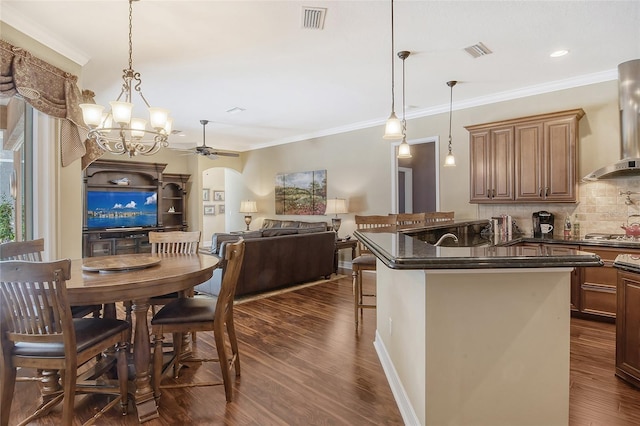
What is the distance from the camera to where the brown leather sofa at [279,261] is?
4633mm

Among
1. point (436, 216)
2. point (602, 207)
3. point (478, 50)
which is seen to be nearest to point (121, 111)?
point (478, 50)

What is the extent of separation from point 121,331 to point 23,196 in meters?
2.08

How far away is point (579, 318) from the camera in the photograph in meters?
3.74

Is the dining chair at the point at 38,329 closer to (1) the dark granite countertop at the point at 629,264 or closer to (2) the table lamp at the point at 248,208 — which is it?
(1) the dark granite countertop at the point at 629,264

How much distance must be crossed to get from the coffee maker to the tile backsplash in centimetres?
16

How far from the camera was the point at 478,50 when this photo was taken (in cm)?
348

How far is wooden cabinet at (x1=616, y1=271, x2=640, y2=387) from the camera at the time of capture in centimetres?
226

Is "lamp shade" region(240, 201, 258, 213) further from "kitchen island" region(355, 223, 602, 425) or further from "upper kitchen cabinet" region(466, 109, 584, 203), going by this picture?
"kitchen island" region(355, 223, 602, 425)

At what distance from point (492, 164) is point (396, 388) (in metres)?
3.47

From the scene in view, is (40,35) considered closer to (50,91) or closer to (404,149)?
(50,91)

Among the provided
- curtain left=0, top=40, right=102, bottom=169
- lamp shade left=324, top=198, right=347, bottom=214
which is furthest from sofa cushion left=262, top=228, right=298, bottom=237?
curtain left=0, top=40, right=102, bottom=169

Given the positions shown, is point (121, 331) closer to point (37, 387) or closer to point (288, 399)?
point (37, 387)

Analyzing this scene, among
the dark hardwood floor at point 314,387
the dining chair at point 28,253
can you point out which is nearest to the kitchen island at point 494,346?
the dark hardwood floor at point 314,387

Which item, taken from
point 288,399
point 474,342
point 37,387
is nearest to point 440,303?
point 474,342
